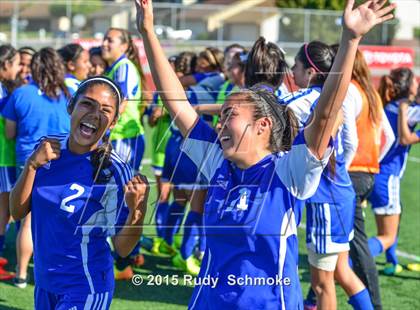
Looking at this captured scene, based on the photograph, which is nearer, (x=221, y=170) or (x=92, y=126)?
(x=221, y=170)

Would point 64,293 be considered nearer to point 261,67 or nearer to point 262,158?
point 262,158

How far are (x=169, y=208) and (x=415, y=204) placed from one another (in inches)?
169

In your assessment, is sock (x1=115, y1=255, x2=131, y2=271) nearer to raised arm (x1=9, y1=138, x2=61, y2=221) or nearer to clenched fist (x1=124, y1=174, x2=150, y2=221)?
raised arm (x1=9, y1=138, x2=61, y2=221)

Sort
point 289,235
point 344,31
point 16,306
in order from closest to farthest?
point 344,31 → point 289,235 → point 16,306

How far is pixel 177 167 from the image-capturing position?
660cm

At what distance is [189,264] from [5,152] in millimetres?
1874

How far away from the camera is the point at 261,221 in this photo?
107 inches

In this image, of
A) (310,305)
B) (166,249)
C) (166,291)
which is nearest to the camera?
(310,305)

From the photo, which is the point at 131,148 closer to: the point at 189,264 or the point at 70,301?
the point at 189,264

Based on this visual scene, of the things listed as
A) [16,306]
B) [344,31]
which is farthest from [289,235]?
[16,306]

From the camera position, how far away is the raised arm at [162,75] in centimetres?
296

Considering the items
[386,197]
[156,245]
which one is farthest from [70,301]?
[156,245]

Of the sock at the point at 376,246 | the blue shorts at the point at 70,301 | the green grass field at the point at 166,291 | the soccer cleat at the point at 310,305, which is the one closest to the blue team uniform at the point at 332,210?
the soccer cleat at the point at 310,305

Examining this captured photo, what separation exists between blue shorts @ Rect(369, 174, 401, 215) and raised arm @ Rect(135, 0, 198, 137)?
3790mm
